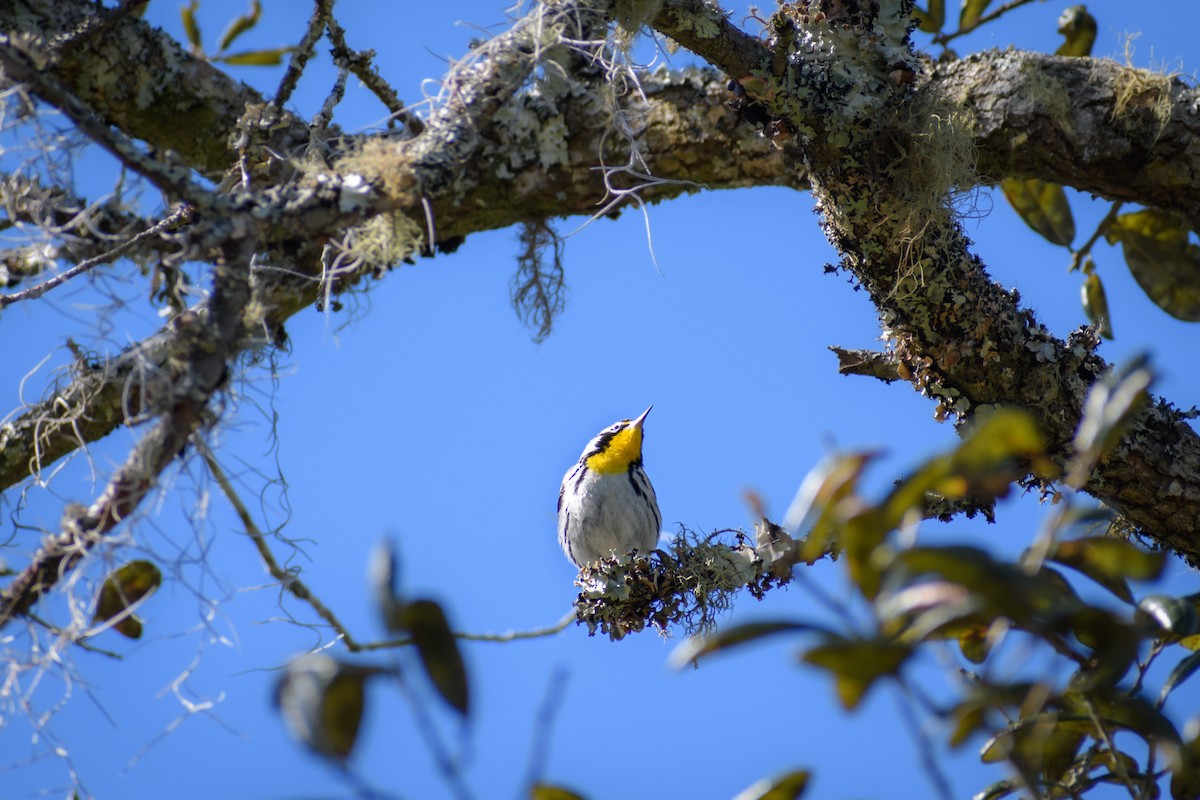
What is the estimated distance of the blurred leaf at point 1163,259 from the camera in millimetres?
4152

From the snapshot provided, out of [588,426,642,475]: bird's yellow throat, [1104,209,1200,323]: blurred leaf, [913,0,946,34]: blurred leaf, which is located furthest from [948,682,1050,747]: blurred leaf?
[588,426,642,475]: bird's yellow throat

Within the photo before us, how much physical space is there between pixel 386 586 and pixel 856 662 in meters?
0.50

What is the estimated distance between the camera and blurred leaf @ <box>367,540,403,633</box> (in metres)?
1.19

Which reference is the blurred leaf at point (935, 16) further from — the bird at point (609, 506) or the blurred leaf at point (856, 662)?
the blurred leaf at point (856, 662)

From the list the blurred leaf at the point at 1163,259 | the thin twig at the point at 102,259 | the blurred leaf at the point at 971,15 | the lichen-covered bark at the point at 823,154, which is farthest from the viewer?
the blurred leaf at the point at 971,15

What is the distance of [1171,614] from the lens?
1.70 meters

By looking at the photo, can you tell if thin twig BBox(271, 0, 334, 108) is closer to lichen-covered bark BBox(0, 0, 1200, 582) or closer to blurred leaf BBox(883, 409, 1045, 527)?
lichen-covered bark BBox(0, 0, 1200, 582)

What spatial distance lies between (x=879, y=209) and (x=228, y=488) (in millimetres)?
1799

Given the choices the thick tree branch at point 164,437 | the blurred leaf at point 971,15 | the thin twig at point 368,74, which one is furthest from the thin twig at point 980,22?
the thick tree branch at point 164,437

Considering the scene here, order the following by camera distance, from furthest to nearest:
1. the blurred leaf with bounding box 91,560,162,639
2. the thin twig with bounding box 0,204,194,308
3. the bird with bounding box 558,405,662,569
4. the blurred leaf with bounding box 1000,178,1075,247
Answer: the bird with bounding box 558,405,662,569
the blurred leaf with bounding box 1000,178,1075,247
the thin twig with bounding box 0,204,194,308
the blurred leaf with bounding box 91,560,162,639

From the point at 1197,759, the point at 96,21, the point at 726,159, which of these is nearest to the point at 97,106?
the point at 96,21

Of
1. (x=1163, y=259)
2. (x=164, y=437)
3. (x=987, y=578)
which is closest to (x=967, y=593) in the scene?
(x=987, y=578)

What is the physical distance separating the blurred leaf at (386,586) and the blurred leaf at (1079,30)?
3.99 meters

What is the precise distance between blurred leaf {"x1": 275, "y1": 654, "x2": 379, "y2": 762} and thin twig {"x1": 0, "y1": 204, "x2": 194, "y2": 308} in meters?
1.23
